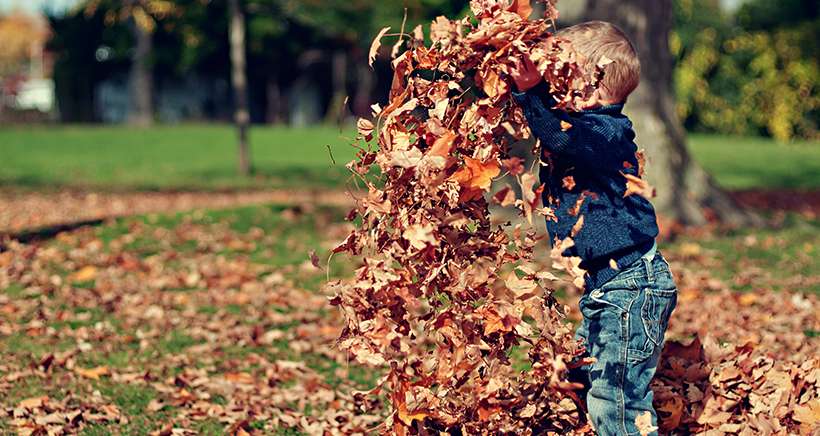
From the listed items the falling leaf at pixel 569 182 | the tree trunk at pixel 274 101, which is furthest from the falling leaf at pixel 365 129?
the tree trunk at pixel 274 101

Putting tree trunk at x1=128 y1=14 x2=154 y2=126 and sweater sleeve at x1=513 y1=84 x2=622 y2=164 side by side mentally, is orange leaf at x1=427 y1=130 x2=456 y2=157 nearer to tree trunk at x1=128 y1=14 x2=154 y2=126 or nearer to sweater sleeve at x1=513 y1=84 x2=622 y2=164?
sweater sleeve at x1=513 y1=84 x2=622 y2=164

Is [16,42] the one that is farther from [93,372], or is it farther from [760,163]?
[93,372]

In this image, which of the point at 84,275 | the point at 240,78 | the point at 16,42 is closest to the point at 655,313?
the point at 84,275

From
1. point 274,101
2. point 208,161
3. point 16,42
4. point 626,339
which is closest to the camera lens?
point 626,339

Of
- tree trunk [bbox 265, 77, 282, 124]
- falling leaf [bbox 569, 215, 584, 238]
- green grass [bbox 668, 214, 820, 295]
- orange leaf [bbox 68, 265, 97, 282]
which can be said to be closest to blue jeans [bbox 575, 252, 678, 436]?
falling leaf [bbox 569, 215, 584, 238]

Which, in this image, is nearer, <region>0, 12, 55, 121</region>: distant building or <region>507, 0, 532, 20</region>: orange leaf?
<region>507, 0, 532, 20</region>: orange leaf

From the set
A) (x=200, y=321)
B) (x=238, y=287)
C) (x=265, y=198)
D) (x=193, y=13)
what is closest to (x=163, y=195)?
(x=265, y=198)

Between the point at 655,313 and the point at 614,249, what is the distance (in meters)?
0.27

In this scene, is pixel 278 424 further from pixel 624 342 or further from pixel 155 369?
pixel 624 342

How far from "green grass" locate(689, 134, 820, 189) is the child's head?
44.3ft

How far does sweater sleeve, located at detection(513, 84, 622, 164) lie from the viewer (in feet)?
10.1

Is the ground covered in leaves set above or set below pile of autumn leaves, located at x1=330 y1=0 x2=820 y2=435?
below

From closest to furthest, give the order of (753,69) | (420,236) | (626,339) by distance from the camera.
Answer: (420,236) < (626,339) < (753,69)

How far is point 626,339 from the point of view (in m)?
3.21
